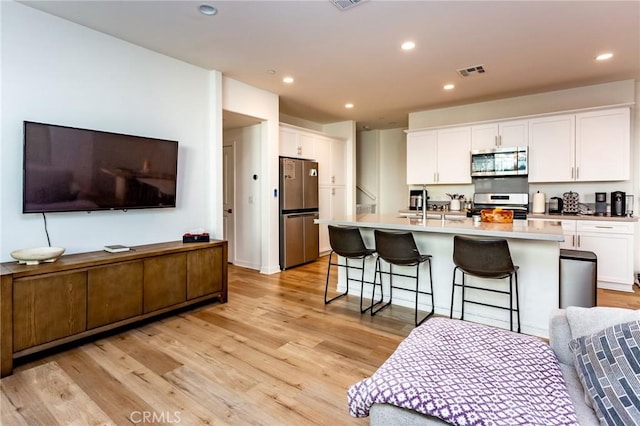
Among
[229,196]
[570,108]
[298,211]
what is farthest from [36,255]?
[570,108]

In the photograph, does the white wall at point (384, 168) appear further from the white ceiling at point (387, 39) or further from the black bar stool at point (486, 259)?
the black bar stool at point (486, 259)

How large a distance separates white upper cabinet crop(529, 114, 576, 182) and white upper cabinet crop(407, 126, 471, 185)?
887 millimetres

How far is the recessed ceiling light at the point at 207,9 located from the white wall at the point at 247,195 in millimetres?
2289

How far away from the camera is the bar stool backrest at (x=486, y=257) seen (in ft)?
8.55

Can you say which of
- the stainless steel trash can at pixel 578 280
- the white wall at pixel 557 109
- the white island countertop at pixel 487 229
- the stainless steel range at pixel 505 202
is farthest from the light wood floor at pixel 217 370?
the white wall at pixel 557 109

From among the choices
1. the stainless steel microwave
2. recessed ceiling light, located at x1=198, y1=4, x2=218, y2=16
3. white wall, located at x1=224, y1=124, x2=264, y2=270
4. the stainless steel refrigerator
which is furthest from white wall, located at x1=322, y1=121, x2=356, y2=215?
recessed ceiling light, located at x1=198, y1=4, x2=218, y2=16

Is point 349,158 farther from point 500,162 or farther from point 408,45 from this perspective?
point 408,45

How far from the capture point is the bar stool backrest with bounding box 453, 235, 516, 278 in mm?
2607

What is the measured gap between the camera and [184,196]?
389 cm

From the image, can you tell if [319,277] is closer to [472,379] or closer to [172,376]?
[172,376]

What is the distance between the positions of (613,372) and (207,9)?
3376 millimetres

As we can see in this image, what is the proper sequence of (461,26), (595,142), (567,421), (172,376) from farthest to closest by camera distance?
(595,142)
(461,26)
(172,376)
(567,421)

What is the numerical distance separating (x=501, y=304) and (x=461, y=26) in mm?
2579

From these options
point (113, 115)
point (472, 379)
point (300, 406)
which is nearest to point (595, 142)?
point (472, 379)
